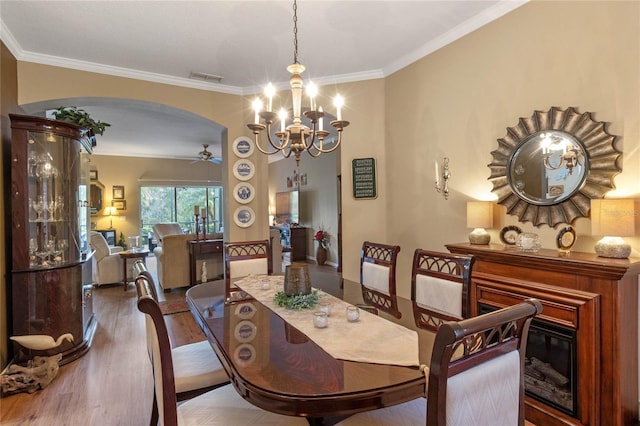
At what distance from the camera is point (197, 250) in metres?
5.23

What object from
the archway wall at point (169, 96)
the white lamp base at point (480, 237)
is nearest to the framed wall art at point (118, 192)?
the archway wall at point (169, 96)

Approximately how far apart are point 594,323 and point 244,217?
341 centimetres

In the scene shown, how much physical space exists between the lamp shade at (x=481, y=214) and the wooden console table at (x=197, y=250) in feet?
12.6

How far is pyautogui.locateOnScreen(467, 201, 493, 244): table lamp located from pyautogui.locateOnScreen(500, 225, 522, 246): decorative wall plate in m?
0.09

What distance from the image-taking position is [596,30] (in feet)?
6.81

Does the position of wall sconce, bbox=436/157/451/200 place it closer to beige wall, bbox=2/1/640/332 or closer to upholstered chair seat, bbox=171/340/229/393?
beige wall, bbox=2/1/640/332

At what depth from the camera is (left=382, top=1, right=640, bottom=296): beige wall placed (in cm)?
198

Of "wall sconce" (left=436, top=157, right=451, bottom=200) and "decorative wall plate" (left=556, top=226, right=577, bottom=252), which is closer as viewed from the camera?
"decorative wall plate" (left=556, top=226, right=577, bottom=252)

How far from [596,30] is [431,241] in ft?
6.29

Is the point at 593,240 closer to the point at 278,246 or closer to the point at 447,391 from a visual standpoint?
the point at 447,391

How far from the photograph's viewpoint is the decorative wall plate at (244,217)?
13.6 feet

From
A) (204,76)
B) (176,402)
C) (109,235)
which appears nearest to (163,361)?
(176,402)

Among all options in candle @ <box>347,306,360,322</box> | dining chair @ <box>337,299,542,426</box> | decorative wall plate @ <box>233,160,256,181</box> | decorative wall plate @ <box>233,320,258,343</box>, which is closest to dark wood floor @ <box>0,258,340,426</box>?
candle @ <box>347,306,360,322</box>

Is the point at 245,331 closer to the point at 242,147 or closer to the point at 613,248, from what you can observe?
the point at 613,248
